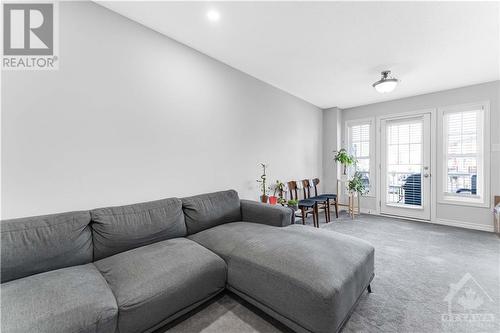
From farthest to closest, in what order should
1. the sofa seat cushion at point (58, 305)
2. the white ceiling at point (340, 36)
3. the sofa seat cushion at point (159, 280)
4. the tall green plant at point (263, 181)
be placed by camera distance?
the tall green plant at point (263, 181) → the white ceiling at point (340, 36) → the sofa seat cushion at point (159, 280) → the sofa seat cushion at point (58, 305)

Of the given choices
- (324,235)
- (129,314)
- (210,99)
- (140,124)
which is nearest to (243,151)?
(210,99)

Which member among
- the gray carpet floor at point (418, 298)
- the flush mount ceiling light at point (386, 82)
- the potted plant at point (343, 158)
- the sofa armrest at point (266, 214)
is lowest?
the gray carpet floor at point (418, 298)

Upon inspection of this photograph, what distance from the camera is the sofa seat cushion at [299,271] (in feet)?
4.17

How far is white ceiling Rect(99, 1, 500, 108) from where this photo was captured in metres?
1.92

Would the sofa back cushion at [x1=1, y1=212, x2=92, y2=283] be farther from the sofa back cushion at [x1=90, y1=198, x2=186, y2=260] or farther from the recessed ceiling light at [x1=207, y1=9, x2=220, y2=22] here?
the recessed ceiling light at [x1=207, y1=9, x2=220, y2=22]

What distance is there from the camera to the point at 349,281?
142cm

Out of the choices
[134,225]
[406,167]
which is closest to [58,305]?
[134,225]

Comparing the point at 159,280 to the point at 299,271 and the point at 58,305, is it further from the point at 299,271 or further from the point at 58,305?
the point at 299,271

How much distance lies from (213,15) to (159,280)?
2338 millimetres

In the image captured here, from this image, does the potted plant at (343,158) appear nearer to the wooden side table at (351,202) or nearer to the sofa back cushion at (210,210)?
the wooden side table at (351,202)

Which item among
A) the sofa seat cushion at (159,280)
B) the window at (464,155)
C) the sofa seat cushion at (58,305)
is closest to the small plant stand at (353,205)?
the window at (464,155)

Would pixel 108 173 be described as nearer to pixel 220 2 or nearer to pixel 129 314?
pixel 129 314

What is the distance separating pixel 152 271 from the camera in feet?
4.68

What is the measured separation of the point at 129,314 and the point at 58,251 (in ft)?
2.49
